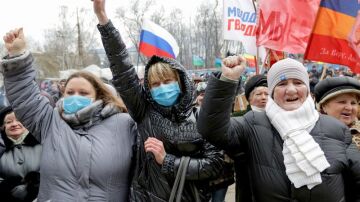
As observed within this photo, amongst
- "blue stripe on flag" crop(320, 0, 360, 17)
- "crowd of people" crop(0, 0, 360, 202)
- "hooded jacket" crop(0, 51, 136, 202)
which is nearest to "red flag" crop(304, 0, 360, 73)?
"blue stripe on flag" crop(320, 0, 360, 17)

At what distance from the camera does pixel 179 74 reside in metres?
2.69

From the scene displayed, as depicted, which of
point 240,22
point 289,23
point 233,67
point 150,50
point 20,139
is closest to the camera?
point 233,67

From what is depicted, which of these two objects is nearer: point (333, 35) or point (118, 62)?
point (118, 62)

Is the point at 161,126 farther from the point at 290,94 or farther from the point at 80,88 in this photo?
the point at 290,94

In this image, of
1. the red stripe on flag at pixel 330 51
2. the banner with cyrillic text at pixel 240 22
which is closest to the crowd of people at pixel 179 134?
the red stripe on flag at pixel 330 51

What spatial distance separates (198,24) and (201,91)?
141 ft

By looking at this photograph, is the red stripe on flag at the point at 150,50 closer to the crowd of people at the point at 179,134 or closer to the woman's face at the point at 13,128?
the woman's face at the point at 13,128

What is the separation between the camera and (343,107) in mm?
2943

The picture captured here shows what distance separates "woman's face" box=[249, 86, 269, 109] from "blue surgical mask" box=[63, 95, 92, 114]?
194cm

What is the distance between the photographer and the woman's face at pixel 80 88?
2814 millimetres

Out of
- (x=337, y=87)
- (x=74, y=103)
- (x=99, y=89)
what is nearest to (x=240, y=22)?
(x=337, y=87)

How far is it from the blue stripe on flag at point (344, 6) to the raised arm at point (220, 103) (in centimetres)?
296

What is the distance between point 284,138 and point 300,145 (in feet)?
0.36

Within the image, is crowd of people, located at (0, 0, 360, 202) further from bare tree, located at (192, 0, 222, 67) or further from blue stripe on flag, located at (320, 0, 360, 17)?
bare tree, located at (192, 0, 222, 67)
